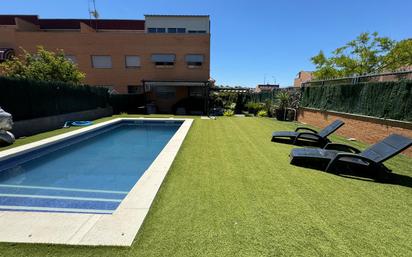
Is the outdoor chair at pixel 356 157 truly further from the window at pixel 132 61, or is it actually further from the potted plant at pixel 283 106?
the window at pixel 132 61

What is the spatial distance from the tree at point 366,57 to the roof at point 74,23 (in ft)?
96.9

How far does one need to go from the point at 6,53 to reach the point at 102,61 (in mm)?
10471

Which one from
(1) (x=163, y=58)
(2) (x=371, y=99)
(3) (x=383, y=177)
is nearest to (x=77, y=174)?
(3) (x=383, y=177)

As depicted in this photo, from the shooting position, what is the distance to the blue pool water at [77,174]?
4992 mm

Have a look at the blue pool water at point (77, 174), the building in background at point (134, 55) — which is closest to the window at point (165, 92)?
the building in background at point (134, 55)

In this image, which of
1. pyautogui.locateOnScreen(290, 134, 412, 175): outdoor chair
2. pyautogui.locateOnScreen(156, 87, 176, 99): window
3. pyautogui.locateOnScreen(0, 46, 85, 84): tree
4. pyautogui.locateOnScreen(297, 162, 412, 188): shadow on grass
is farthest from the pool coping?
pyautogui.locateOnScreen(156, 87, 176, 99): window

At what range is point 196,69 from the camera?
2692cm

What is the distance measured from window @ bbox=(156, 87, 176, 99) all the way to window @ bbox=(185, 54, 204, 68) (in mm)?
3571

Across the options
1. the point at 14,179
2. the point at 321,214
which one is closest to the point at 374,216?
the point at 321,214

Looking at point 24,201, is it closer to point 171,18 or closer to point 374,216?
point 374,216

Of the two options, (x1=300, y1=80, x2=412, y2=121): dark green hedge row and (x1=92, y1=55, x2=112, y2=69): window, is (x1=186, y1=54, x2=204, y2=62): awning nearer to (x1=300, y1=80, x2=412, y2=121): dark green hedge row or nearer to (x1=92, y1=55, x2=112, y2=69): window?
(x1=92, y1=55, x2=112, y2=69): window

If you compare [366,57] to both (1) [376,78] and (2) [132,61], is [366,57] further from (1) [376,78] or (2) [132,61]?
(2) [132,61]

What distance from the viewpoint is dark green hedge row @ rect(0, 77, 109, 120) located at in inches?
435

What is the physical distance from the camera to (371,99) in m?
9.69
